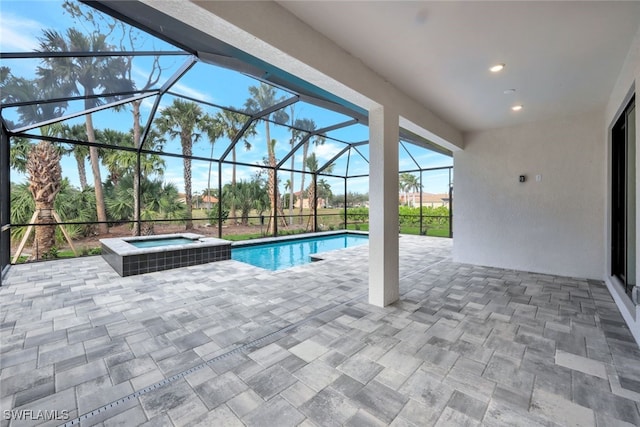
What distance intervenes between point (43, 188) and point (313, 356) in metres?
7.96

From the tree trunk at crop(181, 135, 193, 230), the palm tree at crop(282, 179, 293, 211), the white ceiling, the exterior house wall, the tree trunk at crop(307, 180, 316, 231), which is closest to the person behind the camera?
the white ceiling

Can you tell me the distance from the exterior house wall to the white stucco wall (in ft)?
0.65

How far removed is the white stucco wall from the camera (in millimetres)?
4285

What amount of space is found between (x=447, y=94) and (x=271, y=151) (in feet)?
26.0

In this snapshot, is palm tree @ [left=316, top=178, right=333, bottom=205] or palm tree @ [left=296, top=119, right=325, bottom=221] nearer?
palm tree @ [left=296, top=119, right=325, bottom=221]

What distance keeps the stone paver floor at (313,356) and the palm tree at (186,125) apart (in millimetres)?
6179

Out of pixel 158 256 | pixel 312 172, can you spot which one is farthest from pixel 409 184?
pixel 158 256

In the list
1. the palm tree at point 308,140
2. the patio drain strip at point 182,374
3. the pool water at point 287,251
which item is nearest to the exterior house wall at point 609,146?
the patio drain strip at point 182,374

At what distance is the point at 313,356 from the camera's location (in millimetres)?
2102

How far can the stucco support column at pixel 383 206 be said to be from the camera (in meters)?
3.14

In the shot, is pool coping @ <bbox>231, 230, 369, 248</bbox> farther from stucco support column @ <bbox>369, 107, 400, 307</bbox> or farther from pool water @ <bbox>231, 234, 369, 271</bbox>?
stucco support column @ <bbox>369, 107, 400, 307</bbox>

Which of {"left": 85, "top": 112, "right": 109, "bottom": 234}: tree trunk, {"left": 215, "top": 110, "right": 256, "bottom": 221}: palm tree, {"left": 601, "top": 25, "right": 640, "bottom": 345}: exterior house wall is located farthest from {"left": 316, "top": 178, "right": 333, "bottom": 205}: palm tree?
{"left": 601, "top": 25, "right": 640, "bottom": 345}: exterior house wall

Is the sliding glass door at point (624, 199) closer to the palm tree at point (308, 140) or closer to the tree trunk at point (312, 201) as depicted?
the palm tree at point (308, 140)

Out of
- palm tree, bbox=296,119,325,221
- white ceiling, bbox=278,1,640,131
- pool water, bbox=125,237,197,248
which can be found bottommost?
pool water, bbox=125,237,197,248
